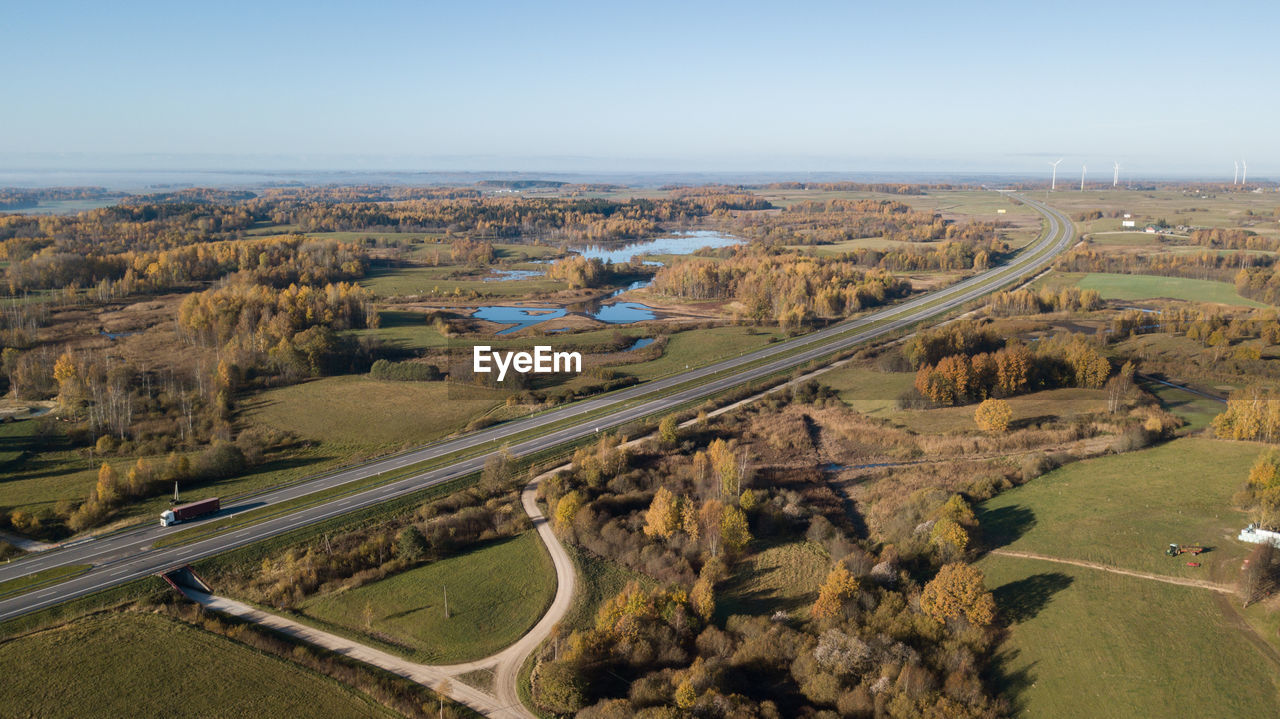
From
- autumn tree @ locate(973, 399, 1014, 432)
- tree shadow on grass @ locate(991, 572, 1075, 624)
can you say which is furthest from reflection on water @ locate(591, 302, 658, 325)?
tree shadow on grass @ locate(991, 572, 1075, 624)

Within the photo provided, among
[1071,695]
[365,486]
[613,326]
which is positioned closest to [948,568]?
[1071,695]

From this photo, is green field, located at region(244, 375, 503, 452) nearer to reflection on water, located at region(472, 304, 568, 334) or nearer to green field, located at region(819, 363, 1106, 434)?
reflection on water, located at region(472, 304, 568, 334)

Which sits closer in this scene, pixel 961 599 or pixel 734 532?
pixel 961 599

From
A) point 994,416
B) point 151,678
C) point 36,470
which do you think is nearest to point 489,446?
point 151,678

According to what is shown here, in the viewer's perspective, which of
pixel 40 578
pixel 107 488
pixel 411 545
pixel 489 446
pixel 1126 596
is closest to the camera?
pixel 1126 596

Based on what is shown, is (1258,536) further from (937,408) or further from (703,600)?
(937,408)
